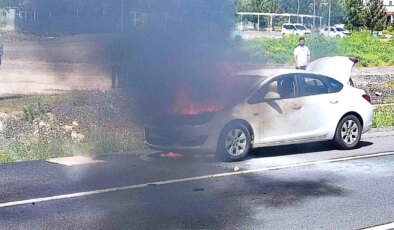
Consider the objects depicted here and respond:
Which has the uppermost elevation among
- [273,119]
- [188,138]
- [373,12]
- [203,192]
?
[373,12]

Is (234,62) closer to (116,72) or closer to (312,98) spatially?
(312,98)

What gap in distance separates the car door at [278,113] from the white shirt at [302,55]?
381 centimetres

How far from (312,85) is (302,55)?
133 inches

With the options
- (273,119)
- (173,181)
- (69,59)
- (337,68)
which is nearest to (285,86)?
(273,119)

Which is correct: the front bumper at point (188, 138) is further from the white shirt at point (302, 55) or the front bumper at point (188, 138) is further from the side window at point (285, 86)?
the white shirt at point (302, 55)

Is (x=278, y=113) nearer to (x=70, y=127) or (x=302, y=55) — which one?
(x=302, y=55)

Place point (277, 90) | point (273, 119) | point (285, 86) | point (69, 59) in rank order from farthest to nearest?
point (285, 86) < point (277, 90) < point (273, 119) < point (69, 59)

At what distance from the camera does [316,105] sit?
38.5 feet

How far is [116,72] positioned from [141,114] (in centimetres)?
112

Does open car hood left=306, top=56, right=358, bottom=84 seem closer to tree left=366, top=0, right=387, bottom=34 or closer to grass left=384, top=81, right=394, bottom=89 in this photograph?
tree left=366, top=0, right=387, bottom=34

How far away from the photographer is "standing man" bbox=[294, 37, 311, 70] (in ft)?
49.9

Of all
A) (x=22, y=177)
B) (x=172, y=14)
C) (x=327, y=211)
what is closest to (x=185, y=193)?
(x=327, y=211)

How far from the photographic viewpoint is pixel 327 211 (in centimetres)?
779

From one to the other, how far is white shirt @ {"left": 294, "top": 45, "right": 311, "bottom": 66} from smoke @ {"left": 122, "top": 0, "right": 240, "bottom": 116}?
3.94 meters
